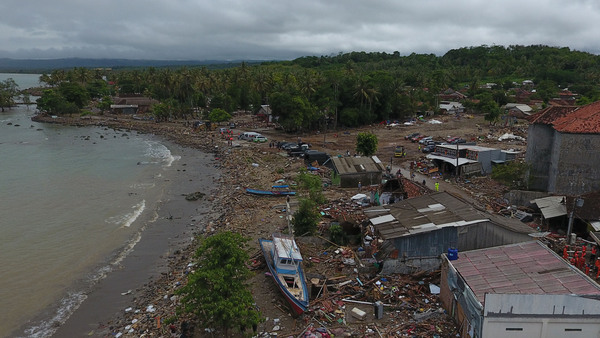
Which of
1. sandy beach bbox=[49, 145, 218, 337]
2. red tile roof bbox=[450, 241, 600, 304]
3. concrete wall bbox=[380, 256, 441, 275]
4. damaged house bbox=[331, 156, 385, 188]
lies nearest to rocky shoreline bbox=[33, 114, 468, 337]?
sandy beach bbox=[49, 145, 218, 337]

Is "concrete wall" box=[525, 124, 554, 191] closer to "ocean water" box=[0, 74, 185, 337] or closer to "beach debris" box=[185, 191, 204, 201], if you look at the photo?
"beach debris" box=[185, 191, 204, 201]

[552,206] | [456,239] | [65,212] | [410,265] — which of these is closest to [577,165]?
[552,206]

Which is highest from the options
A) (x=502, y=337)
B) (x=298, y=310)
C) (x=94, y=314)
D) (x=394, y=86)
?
(x=394, y=86)

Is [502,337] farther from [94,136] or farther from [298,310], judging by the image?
[94,136]

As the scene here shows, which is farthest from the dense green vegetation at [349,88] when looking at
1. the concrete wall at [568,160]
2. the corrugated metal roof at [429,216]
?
the corrugated metal roof at [429,216]

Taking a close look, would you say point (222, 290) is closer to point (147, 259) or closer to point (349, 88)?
point (147, 259)

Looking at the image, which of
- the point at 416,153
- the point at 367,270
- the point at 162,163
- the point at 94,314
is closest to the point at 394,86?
the point at 416,153

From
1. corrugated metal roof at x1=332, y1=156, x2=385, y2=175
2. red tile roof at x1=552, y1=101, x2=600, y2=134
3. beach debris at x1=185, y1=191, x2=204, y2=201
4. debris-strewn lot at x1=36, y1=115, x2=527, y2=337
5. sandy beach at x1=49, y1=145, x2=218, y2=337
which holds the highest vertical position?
red tile roof at x1=552, y1=101, x2=600, y2=134
